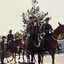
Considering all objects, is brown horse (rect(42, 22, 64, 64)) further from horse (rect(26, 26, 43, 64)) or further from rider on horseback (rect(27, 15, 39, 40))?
rider on horseback (rect(27, 15, 39, 40))

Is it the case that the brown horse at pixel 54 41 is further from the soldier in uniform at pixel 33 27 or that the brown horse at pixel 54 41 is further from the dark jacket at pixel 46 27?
the soldier in uniform at pixel 33 27

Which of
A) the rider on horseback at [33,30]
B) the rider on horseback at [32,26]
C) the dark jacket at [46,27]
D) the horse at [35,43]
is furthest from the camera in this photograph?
the rider on horseback at [32,26]

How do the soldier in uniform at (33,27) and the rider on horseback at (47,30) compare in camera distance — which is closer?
the rider on horseback at (47,30)

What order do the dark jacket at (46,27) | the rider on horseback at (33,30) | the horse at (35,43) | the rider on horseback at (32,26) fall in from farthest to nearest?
the rider on horseback at (32,26)
the rider on horseback at (33,30)
the horse at (35,43)
the dark jacket at (46,27)

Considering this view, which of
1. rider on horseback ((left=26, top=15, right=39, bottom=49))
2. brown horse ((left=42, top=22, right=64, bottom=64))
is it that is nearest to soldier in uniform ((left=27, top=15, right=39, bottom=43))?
rider on horseback ((left=26, top=15, right=39, bottom=49))

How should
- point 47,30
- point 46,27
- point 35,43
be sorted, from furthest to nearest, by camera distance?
point 35,43, point 46,27, point 47,30

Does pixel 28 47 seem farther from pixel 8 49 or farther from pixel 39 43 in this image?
pixel 8 49

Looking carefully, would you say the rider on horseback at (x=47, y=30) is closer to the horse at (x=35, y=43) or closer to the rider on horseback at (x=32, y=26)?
the horse at (x=35, y=43)

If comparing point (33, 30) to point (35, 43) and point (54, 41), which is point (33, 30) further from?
point (54, 41)

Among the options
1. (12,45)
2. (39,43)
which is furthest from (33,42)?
(12,45)

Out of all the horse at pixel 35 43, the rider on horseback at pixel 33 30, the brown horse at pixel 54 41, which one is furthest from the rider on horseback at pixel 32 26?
the brown horse at pixel 54 41

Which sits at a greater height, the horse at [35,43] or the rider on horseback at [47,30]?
the rider on horseback at [47,30]

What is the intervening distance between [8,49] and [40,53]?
9.11 metres

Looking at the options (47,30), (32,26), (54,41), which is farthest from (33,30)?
(54,41)
